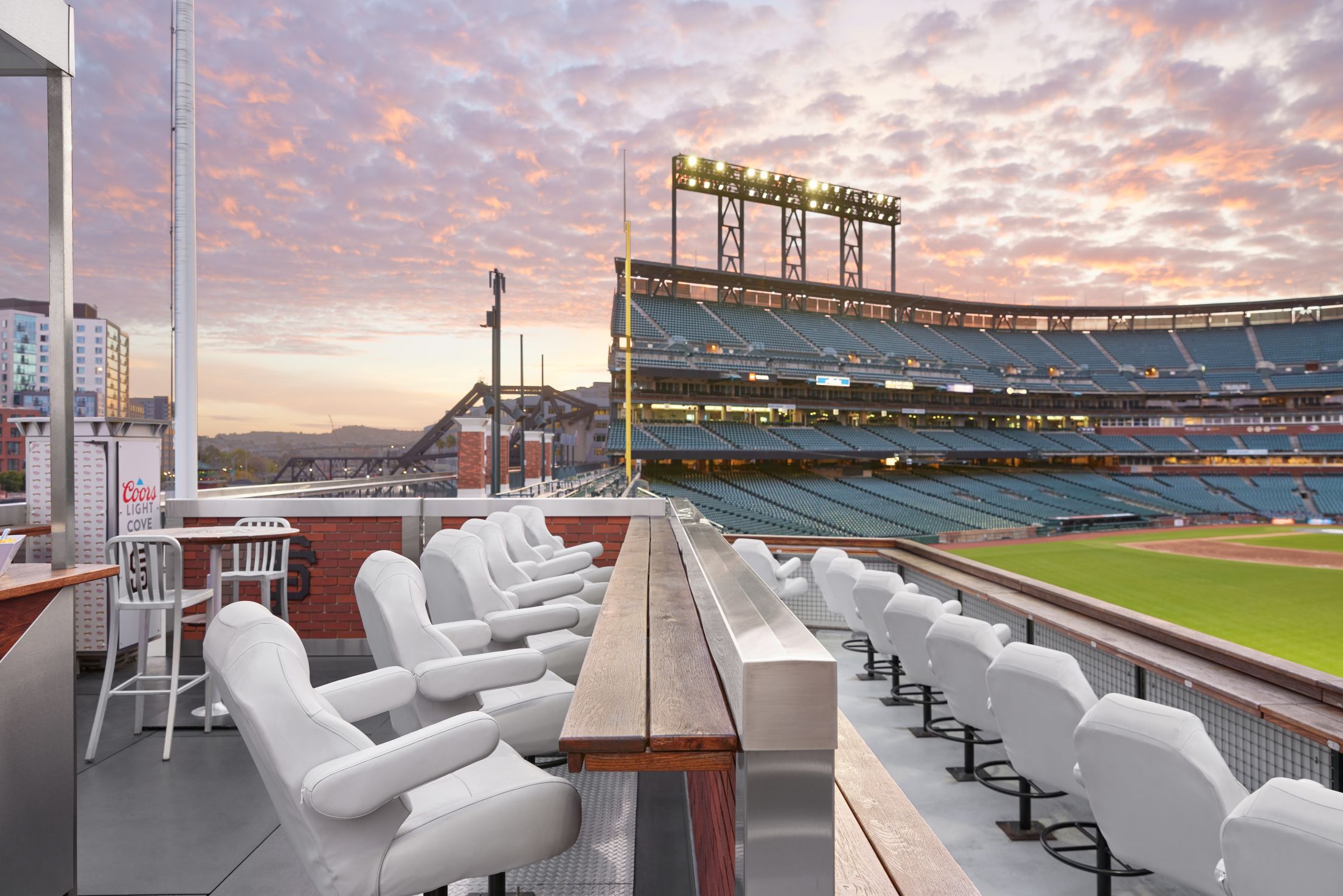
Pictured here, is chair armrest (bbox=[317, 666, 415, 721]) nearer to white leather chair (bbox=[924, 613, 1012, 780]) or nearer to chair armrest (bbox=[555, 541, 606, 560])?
white leather chair (bbox=[924, 613, 1012, 780])

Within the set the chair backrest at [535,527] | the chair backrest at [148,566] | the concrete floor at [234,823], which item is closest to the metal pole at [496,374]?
the chair backrest at [535,527]

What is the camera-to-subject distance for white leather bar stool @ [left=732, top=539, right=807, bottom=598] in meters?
5.82

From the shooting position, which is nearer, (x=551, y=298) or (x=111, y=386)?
(x=111, y=386)

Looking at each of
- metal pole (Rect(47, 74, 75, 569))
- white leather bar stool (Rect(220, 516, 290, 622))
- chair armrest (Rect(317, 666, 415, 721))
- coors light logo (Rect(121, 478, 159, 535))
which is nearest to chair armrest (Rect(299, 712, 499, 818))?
chair armrest (Rect(317, 666, 415, 721))

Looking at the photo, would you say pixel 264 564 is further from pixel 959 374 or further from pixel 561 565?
pixel 959 374

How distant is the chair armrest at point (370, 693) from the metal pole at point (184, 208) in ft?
16.2

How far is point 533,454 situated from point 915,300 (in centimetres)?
2891

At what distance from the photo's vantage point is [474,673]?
7.13ft

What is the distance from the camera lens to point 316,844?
1511mm

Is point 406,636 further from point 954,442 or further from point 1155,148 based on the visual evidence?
point 1155,148

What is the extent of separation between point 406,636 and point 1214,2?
29.8 m

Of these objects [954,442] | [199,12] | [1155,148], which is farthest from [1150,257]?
[199,12]

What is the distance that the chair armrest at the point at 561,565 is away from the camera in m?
4.71

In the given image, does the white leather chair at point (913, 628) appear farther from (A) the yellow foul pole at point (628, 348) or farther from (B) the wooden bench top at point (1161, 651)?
(A) the yellow foul pole at point (628, 348)
